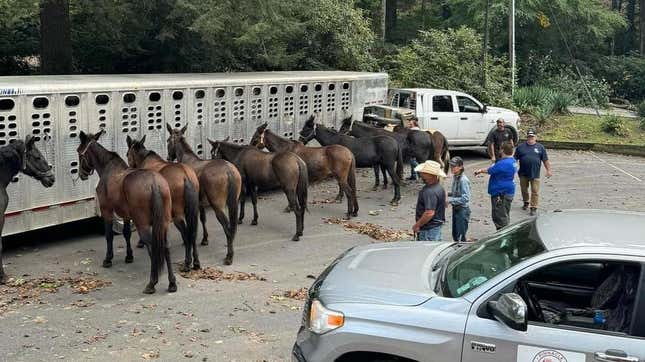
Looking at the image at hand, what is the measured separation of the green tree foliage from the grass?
2177 mm

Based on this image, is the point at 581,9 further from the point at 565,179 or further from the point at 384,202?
the point at 384,202

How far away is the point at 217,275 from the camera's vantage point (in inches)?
378

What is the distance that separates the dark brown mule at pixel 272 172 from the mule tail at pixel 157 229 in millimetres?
3342

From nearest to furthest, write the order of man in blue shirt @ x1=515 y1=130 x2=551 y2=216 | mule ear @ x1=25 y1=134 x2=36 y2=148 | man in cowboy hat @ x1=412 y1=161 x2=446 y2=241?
man in cowboy hat @ x1=412 y1=161 x2=446 y2=241, mule ear @ x1=25 y1=134 x2=36 y2=148, man in blue shirt @ x1=515 y1=130 x2=551 y2=216

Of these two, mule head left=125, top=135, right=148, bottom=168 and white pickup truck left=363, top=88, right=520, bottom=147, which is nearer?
mule head left=125, top=135, right=148, bottom=168

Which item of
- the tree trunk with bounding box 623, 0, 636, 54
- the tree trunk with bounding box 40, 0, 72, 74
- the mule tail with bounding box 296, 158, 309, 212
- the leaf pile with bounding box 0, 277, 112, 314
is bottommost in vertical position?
the leaf pile with bounding box 0, 277, 112, 314

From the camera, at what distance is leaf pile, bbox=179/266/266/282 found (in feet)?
31.1

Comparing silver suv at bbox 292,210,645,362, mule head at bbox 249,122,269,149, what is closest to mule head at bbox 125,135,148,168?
mule head at bbox 249,122,269,149

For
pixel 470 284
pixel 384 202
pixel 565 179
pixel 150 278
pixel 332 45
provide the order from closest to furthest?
pixel 470 284 < pixel 150 278 < pixel 384 202 < pixel 565 179 < pixel 332 45

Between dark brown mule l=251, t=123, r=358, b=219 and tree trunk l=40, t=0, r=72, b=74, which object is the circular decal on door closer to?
dark brown mule l=251, t=123, r=358, b=219

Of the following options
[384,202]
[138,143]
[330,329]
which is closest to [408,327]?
[330,329]

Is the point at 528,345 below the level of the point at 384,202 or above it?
above

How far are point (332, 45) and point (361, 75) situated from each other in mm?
5887

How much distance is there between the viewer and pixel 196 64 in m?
20.1
